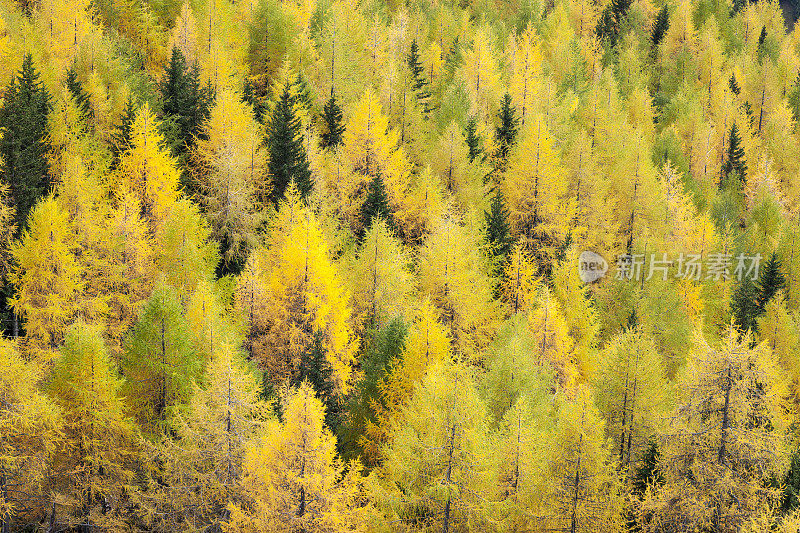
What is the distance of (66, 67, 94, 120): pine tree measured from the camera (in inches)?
1909

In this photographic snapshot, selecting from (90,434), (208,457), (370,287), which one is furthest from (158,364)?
(370,287)

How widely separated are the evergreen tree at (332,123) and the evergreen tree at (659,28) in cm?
5220

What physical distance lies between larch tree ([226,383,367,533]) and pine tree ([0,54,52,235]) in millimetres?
21046

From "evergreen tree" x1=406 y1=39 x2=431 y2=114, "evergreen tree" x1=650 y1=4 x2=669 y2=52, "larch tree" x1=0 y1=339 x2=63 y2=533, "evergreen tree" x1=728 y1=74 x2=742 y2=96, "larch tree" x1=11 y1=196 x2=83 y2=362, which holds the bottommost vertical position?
"larch tree" x1=0 y1=339 x2=63 y2=533

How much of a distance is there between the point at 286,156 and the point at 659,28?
2404 inches

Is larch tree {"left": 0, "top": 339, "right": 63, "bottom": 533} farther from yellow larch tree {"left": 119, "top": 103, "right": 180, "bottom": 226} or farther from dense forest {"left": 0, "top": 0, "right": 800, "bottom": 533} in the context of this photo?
yellow larch tree {"left": 119, "top": 103, "right": 180, "bottom": 226}

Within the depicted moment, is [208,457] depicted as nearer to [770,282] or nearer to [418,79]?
[418,79]

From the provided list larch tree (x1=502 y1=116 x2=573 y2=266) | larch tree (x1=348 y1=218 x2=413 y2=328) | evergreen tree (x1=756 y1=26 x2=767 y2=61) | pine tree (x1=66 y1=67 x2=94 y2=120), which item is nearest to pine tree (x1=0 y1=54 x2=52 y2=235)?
pine tree (x1=66 y1=67 x2=94 y2=120)

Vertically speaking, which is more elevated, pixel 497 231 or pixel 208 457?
pixel 497 231

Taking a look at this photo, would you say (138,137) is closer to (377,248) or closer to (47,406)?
(377,248)

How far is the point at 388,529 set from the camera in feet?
86.6

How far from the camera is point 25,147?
144 feet

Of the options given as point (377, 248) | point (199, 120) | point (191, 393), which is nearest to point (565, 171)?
point (377, 248)

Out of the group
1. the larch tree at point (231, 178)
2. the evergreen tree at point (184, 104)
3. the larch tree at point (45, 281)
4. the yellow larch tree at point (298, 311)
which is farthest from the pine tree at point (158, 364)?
the evergreen tree at point (184, 104)
